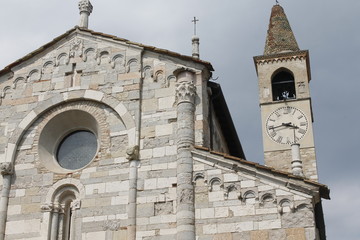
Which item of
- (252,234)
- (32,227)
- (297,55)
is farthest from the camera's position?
(297,55)

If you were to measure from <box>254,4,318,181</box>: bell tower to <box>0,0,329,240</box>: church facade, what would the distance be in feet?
33.9

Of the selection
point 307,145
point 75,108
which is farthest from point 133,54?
point 307,145

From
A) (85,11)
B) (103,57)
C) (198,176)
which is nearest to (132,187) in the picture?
(198,176)

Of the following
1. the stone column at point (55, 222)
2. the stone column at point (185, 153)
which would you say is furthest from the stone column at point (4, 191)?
the stone column at point (185, 153)

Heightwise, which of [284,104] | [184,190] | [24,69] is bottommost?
[184,190]

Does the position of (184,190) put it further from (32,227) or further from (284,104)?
(284,104)

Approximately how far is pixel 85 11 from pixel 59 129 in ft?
11.5

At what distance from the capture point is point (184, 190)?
11.7m

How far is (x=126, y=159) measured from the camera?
12633 mm

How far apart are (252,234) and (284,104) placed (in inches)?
630

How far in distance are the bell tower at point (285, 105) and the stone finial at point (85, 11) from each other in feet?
40.0

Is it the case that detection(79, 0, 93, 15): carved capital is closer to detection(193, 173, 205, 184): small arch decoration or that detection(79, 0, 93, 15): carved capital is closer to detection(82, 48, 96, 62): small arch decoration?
detection(82, 48, 96, 62): small arch decoration

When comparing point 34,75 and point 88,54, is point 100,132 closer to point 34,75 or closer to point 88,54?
point 88,54

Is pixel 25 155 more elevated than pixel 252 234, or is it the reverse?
pixel 25 155
